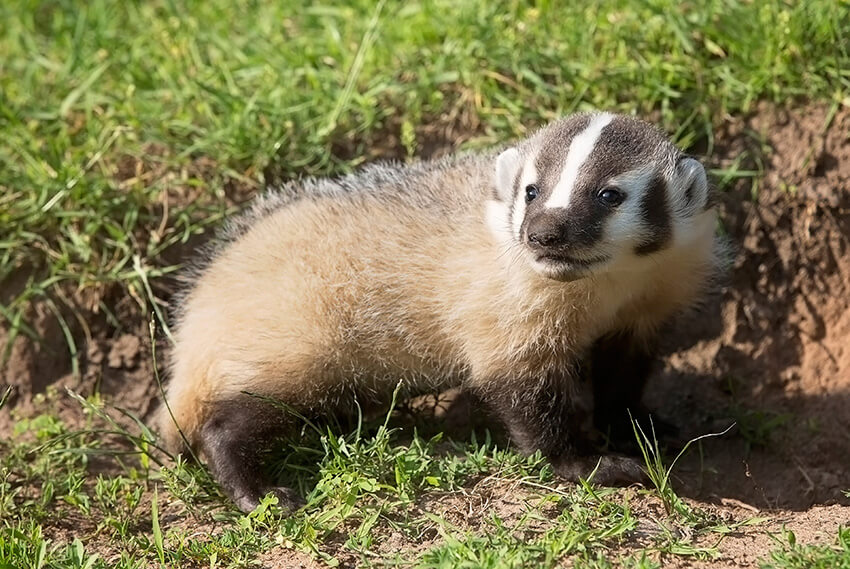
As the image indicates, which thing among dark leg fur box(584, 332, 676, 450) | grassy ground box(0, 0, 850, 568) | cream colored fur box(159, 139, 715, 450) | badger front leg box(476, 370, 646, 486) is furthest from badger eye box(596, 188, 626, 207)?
grassy ground box(0, 0, 850, 568)

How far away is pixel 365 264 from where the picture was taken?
449 centimetres

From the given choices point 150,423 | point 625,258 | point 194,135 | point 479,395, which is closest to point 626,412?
point 479,395

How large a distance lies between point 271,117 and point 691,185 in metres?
2.26

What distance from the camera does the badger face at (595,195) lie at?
3807mm

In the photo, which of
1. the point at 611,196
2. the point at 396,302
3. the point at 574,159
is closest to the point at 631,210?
the point at 611,196

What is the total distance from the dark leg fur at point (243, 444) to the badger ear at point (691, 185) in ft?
6.00

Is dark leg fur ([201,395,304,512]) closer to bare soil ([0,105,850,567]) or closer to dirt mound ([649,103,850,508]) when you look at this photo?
bare soil ([0,105,850,567])

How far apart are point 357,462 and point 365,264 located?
849 millimetres

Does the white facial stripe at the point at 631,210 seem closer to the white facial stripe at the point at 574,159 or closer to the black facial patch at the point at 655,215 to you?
the black facial patch at the point at 655,215

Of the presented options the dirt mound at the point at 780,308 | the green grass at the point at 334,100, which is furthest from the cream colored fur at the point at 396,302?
the dirt mound at the point at 780,308

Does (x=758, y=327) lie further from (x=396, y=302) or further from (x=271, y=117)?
(x=271, y=117)

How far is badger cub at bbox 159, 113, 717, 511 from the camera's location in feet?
13.2

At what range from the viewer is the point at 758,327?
5402 mm

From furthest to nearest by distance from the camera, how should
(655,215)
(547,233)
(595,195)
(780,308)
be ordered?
(780,308)
(655,215)
(595,195)
(547,233)
